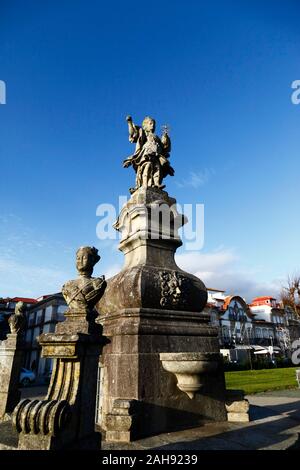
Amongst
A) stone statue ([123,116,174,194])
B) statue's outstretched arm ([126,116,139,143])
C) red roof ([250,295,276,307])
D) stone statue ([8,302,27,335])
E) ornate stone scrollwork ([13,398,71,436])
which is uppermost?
red roof ([250,295,276,307])

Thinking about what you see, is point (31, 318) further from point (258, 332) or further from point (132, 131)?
point (132, 131)

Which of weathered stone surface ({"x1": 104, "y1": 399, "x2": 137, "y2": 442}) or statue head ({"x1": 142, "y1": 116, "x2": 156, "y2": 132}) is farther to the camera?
statue head ({"x1": 142, "y1": 116, "x2": 156, "y2": 132})

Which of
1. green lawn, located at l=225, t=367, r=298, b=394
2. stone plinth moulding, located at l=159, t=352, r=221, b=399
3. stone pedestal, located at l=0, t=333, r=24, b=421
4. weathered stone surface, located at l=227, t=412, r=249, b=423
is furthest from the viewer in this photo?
green lawn, located at l=225, t=367, r=298, b=394

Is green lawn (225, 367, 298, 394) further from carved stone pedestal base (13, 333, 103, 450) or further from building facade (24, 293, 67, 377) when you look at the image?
building facade (24, 293, 67, 377)

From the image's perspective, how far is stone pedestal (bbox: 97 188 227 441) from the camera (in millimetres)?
4789

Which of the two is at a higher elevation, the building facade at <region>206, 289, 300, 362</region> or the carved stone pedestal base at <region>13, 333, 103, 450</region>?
the building facade at <region>206, 289, 300, 362</region>

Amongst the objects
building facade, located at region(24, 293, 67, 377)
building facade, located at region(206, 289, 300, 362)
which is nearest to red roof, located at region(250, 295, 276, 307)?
building facade, located at region(206, 289, 300, 362)

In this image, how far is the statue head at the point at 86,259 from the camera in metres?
3.90

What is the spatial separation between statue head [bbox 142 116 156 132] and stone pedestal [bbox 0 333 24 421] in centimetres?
621

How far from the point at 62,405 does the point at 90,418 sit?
0.54m

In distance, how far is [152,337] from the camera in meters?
5.25

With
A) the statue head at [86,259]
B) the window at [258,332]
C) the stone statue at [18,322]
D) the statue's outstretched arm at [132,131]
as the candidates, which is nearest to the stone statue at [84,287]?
the statue head at [86,259]

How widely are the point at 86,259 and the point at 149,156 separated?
4635mm

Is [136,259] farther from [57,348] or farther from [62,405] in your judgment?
[62,405]
